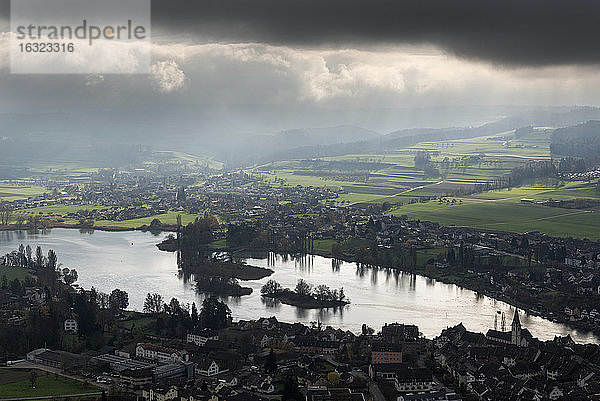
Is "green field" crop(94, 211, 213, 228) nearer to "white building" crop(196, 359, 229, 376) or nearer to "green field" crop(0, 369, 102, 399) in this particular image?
"white building" crop(196, 359, 229, 376)

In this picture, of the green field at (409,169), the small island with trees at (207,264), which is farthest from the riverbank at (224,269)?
the green field at (409,169)

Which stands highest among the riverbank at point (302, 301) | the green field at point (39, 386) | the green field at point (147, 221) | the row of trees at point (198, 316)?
the green field at point (147, 221)

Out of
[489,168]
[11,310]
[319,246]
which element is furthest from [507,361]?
[489,168]

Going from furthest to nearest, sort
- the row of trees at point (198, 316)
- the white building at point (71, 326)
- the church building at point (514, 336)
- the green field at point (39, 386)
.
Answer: the white building at point (71, 326) < the row of trees at point (198, 316) < the church building at point (514, 336) < the green field at point (39, 386)

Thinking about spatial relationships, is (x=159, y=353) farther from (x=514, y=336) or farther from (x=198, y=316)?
(x=514, y=336)

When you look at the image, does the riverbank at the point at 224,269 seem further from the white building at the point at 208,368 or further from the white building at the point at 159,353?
the white building at the point at 208,368
